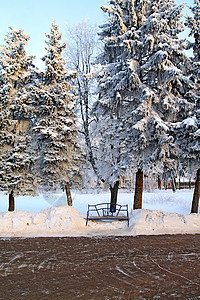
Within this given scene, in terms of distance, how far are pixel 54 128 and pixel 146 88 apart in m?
5.58

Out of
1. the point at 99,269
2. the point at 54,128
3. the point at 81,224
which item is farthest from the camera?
the point at 54,128

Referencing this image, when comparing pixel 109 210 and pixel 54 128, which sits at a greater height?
pixel 54 128

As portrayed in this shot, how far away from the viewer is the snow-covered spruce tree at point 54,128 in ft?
43.2

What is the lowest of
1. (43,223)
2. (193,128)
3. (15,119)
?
(43,223)

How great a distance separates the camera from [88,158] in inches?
613

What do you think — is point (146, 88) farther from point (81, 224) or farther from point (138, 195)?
point (81, 224)

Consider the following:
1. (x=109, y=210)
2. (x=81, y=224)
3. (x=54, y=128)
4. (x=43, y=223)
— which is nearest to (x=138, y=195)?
(x=109, y=210)

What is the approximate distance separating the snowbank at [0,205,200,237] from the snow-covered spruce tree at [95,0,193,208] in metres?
2.30

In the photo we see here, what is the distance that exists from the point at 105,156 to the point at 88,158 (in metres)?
2.38

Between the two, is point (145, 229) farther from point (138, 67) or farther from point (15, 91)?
point (15, 91)

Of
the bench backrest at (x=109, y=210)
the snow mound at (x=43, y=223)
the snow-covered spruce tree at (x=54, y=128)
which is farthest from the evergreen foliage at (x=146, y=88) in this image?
the snow mound at (x=43, y=223)

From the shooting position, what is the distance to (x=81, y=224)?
30.1 ft

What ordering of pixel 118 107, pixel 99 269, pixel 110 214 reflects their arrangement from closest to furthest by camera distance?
pixel 99 269 < pixel 118 107 < pixel 110 214

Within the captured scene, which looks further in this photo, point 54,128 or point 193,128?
point 54,128
